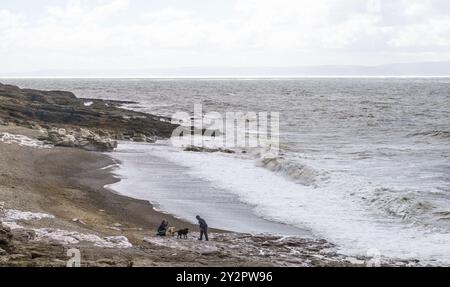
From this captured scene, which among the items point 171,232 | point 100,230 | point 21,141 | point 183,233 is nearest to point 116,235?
point 100,230

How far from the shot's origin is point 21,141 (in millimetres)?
30422

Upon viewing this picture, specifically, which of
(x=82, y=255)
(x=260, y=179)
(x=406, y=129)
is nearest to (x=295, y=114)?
(x=406, y=129)

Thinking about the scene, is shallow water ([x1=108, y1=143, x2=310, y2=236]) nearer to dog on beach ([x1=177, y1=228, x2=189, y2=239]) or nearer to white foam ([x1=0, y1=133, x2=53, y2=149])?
dog on beach ([x1=177, y1=228, x2=189, y2=239])

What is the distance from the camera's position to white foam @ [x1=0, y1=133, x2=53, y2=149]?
97.2ft

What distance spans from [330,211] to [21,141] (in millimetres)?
19757

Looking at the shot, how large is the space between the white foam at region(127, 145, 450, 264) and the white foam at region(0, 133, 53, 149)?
826 centimetres

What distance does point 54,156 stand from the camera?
2759cm

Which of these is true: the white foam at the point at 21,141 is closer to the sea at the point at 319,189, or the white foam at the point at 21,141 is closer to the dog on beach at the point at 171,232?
the sea at the point at 319,189

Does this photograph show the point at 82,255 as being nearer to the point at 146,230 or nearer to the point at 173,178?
the point at 146,230

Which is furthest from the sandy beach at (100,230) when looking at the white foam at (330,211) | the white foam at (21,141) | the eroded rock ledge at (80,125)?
the eroded rock ledge at (80,125)

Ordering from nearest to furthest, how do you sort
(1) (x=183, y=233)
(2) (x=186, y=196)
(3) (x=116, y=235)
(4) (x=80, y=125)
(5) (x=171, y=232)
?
(3) (x=116, y=235)
(1) (x=183, y=233)
(5) (x=171, y=232)
(2) (x=186, y=196)
(4) (x=80, y=125)

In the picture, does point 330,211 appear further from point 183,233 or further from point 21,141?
point 21,141

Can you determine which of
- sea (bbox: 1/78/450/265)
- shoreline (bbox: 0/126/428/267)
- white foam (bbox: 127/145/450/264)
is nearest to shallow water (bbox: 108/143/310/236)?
sea (bbox: 1/78/450/265)

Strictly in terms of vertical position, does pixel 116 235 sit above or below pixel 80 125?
below
